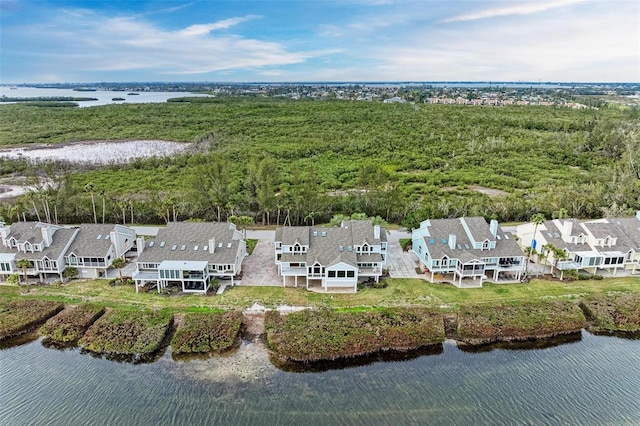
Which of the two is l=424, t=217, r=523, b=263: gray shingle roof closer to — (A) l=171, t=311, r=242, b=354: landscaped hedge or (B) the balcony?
(B) the balcony

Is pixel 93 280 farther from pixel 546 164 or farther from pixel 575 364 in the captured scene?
pixel 546 164

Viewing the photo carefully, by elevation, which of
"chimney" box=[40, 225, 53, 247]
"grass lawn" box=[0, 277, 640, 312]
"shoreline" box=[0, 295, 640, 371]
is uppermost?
"chimney" box=[40, 225, 53, 247]

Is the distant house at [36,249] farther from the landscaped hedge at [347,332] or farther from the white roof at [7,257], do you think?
the landscaped hedge at [347,332]

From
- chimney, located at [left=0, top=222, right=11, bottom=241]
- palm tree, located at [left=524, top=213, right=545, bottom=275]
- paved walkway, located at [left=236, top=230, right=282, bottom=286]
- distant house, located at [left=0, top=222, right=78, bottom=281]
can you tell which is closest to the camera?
distant house, located at [left=0, top=222, right=78, bottom=281]

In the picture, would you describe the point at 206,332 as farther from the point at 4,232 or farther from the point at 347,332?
the point at 4,232

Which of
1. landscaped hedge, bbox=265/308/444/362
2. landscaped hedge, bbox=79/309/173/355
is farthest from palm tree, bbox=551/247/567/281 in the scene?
landscaped hedge, bbox=79/309/173/355

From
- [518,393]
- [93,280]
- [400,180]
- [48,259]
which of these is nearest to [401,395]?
[518,393]
